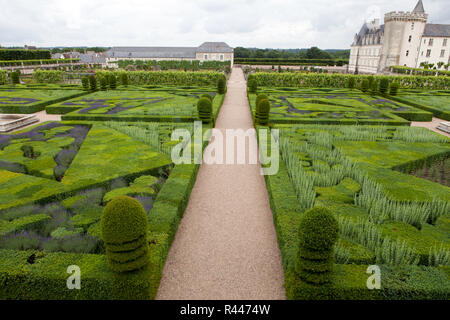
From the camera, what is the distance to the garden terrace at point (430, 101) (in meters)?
18.1

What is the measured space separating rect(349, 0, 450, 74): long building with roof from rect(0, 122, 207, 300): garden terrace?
52920 mm

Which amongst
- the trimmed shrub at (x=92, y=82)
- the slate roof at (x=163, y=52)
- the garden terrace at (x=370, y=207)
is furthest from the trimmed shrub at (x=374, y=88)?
the slate roof at (x=163, y=52)

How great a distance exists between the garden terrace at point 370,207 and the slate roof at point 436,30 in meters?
62.7

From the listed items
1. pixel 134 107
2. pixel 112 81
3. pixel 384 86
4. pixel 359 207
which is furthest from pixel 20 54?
pixel 359 207

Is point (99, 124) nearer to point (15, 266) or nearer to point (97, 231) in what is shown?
point (97, 231)

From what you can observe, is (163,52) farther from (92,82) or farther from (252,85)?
(252,85)

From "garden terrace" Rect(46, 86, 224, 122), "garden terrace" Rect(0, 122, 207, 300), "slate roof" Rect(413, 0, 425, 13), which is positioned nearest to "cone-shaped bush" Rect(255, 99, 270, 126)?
"garden terrace" Rect(46, 86, 224, 122)

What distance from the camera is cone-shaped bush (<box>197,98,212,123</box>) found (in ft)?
43.2

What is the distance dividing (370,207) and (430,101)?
20024 mm

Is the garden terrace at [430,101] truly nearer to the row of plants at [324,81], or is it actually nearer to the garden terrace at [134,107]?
the row of plants at [324,81]

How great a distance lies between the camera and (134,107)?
1772 centimetres

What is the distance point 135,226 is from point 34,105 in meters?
18.4

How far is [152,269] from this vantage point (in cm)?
456

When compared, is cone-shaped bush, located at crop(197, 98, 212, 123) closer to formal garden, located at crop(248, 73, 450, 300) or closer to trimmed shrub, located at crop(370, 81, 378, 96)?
formal garden, located at crop(248, 73, 450, 300)
